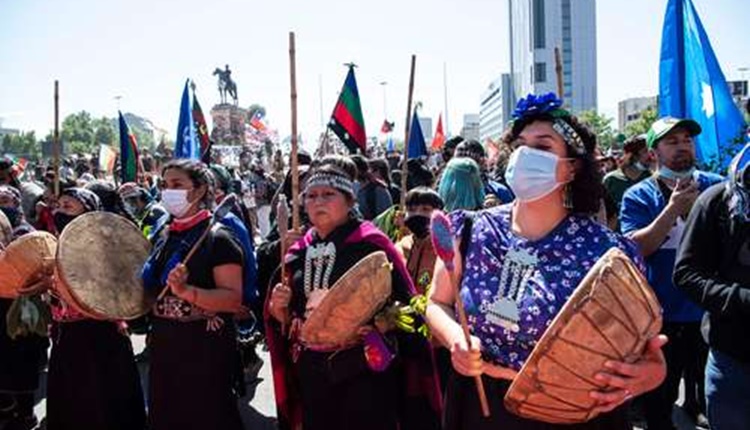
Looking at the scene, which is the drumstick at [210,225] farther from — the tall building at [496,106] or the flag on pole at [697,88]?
the tall building at [496,106]

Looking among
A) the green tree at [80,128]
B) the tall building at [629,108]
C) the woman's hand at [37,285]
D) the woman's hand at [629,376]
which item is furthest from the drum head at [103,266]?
the green tree at [80,128]

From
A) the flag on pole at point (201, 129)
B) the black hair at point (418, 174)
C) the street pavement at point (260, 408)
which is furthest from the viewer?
the flag on pole at point (201, 129)

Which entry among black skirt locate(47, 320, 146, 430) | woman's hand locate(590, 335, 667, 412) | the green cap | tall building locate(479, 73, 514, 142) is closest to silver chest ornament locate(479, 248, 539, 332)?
woman's hand locate(590, 335, 667, 412)

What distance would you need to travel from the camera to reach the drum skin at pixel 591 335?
1.77 meters

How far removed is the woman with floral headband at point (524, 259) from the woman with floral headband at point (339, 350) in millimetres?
990

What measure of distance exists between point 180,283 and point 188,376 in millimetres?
632

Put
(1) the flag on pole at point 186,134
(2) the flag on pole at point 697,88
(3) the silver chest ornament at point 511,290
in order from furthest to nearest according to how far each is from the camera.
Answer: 1. (1) the flag on pole at point 186,134
2. (2) the flag on pole at point 697,88
3. (3) the silver chest ornament at point 511,290

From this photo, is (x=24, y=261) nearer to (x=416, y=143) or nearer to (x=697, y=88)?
(x=697, y=88)

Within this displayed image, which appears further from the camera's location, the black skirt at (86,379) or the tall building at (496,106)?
the tall building at (496,106)

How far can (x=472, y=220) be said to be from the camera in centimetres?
244

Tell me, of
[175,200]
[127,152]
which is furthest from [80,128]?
[175,200]

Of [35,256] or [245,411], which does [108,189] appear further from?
[245,411]

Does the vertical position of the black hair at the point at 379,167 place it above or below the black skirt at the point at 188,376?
above

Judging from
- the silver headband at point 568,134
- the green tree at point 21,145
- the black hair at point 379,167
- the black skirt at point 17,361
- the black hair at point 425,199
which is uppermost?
the green tree at point 21,145
